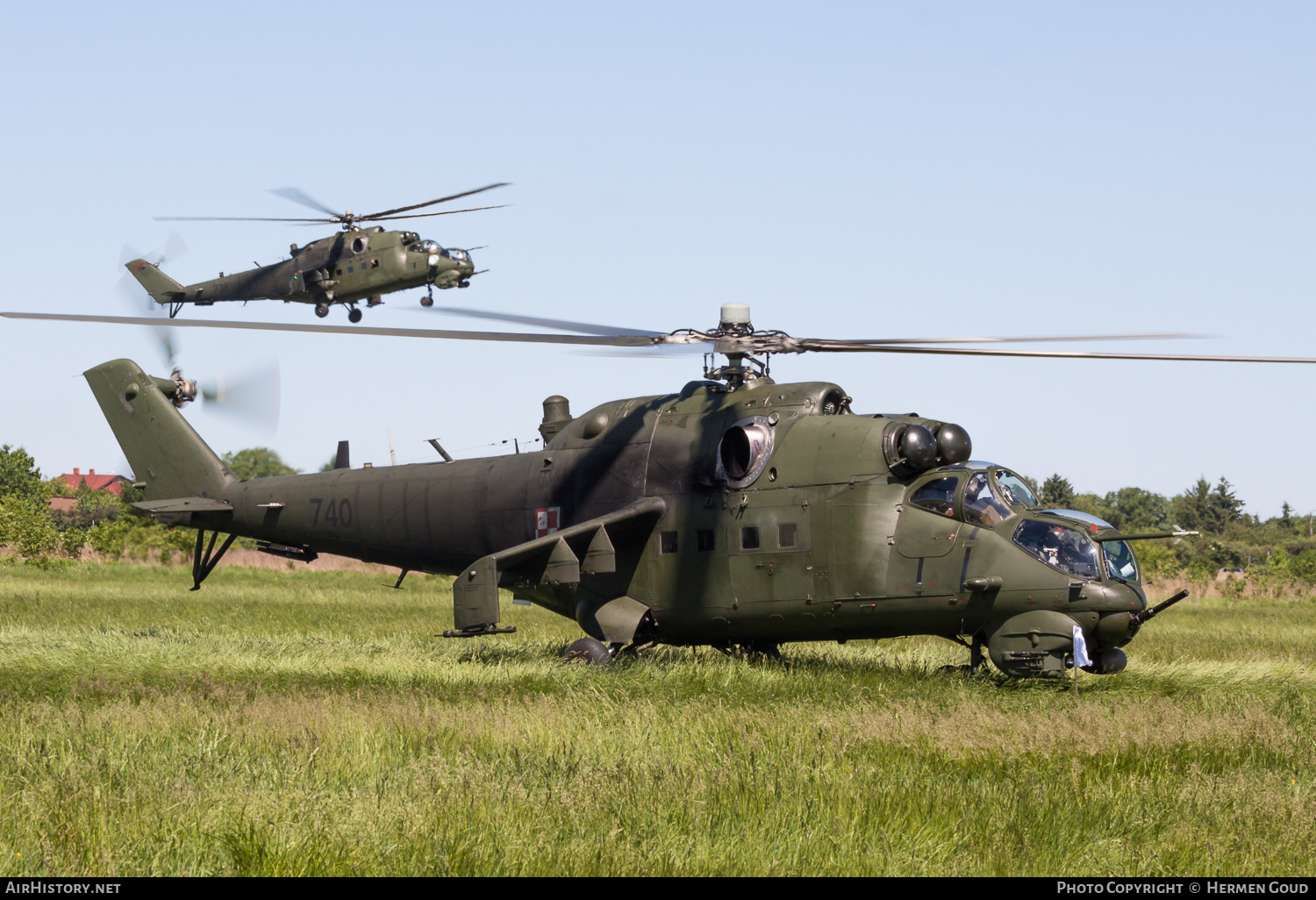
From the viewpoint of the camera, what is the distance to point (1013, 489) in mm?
14359

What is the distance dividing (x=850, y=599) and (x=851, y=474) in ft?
4.87

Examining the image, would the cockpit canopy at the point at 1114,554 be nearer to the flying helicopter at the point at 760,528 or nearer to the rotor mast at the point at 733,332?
the flying helicopter at the point at 760,528

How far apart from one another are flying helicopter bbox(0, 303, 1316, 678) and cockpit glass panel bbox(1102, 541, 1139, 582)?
0.07 ft

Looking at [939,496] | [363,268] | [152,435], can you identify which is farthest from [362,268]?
[939,496]

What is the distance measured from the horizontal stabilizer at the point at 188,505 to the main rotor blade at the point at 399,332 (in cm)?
576

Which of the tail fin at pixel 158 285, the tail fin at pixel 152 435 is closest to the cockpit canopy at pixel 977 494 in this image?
the tail fin at pixel 152 435

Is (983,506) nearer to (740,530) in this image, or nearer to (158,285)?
(740,530)

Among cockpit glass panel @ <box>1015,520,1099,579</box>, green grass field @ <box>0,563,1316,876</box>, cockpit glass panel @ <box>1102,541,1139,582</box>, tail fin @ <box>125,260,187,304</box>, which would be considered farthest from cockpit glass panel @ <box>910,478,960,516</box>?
tail fin @ <box>125,260,187,304</box>

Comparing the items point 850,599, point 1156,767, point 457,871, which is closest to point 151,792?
point 457,871

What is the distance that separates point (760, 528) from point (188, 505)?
10.1 meters

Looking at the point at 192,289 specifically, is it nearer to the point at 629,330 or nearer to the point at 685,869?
the point at 629,330

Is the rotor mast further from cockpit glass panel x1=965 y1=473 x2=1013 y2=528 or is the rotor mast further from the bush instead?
the bush

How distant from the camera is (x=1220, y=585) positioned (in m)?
40.5

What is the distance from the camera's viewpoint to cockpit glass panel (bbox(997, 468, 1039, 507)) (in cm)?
1420
